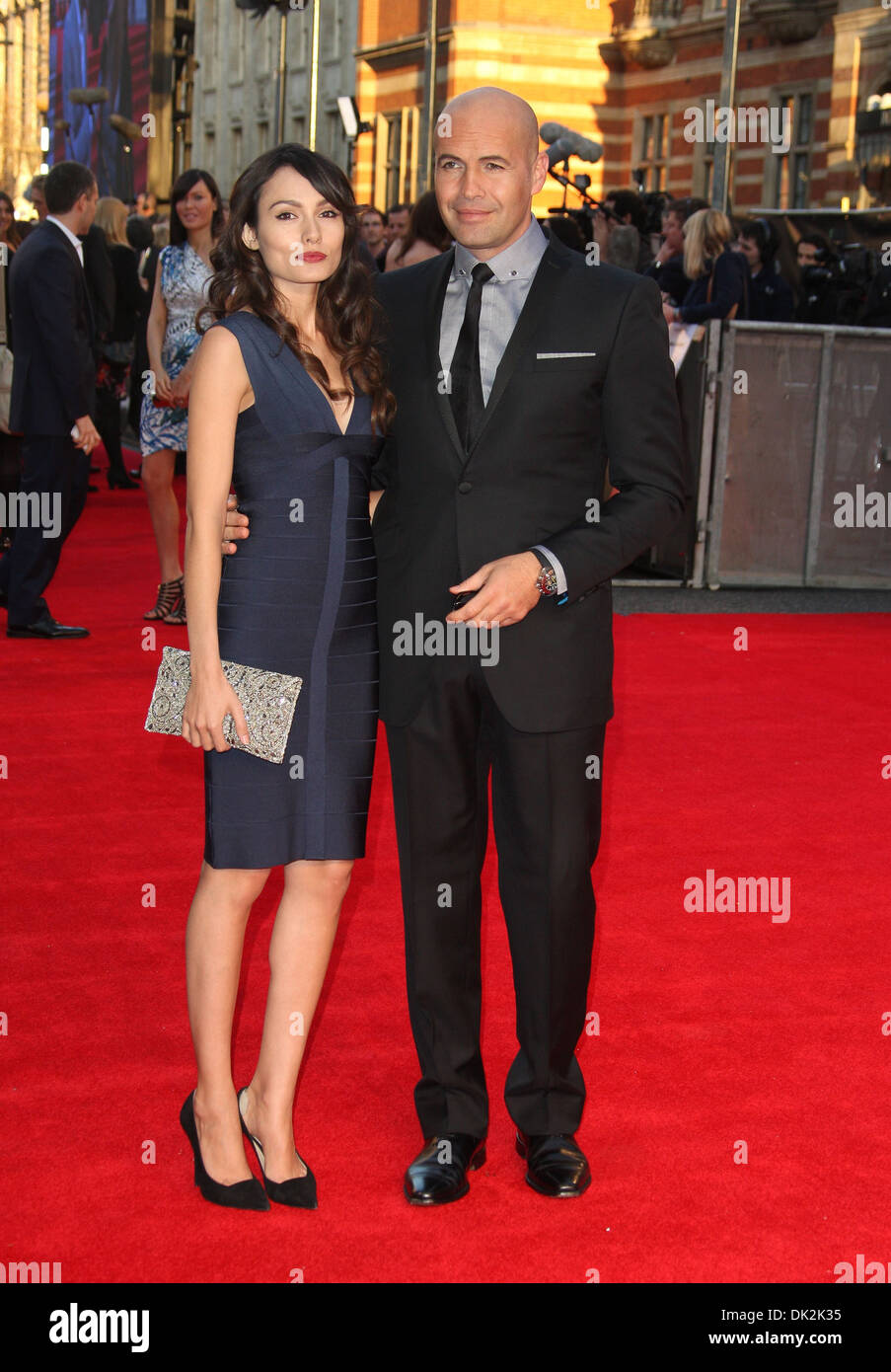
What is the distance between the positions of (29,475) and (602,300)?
5325 millimetres

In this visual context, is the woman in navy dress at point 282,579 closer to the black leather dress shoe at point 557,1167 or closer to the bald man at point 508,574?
the bald man at point 508,574

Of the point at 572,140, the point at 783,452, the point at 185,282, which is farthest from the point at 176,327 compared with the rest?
the point at 572,140

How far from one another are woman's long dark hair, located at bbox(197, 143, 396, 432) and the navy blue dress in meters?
0.03

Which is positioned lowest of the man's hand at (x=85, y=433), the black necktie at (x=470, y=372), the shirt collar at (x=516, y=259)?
the man's hand at (x=85, y=433)

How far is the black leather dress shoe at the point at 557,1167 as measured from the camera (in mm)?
2934

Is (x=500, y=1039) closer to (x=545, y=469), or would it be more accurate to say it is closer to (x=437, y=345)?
(x=545, y=469)

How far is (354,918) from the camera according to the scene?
4.34m

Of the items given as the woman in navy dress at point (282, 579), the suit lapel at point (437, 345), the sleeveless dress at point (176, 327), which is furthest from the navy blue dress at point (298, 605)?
the sleeveless dress at point (176, 327)

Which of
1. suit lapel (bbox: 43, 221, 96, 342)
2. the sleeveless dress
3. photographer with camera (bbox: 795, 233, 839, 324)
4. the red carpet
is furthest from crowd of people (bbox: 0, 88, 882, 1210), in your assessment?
photographer with camera (bbox: 795, 233, 839, 324)

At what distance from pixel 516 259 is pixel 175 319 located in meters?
4.95

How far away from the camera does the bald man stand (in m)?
2.76

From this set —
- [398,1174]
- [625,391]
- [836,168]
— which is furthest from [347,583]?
[836,168]

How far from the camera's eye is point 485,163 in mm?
2711
